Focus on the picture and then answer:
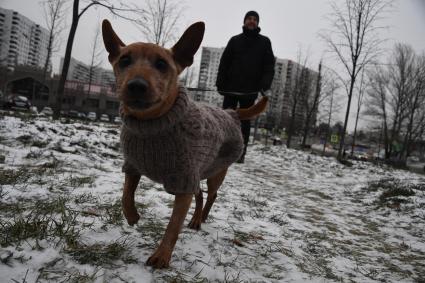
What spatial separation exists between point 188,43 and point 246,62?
137 inches

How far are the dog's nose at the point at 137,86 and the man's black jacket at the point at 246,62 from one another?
150 inches

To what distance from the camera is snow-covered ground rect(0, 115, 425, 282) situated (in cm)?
175

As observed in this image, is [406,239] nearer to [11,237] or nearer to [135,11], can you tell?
[11,237]

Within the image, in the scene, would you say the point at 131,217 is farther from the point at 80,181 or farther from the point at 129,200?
the point at 80,181

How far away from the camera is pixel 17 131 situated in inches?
211

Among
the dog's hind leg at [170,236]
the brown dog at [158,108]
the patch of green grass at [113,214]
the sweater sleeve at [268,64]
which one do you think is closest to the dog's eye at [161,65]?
the brown dog at [158,108]

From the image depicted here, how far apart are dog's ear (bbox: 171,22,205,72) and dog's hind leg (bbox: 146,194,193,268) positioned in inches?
34.6

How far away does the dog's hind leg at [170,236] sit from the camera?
72.8 inches

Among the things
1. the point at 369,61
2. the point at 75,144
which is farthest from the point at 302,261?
the point at 369,61

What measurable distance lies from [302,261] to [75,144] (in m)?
4.43

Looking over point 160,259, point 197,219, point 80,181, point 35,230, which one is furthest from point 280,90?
point 35,230

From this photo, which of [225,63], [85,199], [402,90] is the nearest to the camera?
[85,199]

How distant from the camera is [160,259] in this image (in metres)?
1.85

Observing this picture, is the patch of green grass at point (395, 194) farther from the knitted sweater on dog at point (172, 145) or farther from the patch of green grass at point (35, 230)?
the patch of green grass at point (35, 230)
